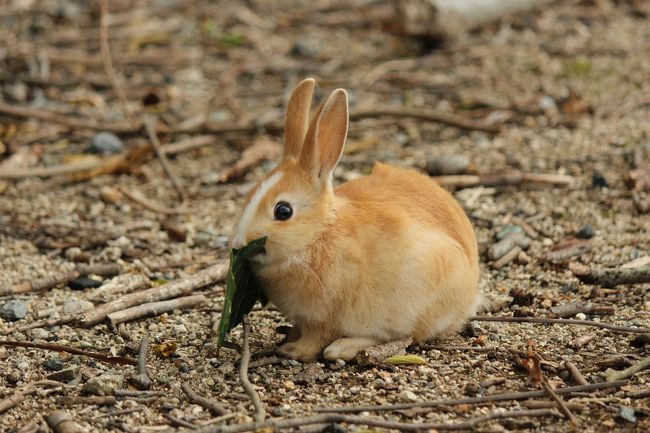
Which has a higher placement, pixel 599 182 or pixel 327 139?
pixel 327 139

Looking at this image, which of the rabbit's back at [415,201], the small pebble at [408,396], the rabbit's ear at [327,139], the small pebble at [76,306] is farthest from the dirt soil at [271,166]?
the rabbit's ear at [327,139]

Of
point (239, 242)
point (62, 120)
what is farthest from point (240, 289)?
point (62, 120)

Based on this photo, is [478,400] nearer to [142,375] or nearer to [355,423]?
[355,423]

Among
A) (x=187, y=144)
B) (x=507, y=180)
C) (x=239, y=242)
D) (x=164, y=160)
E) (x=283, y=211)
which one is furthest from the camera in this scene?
(x=187, y=144)

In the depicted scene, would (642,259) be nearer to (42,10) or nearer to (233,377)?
(233,377)

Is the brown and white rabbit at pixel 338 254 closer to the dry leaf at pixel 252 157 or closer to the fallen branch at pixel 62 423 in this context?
the fallen branch at pixel 62 423

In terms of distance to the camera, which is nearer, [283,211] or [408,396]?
[408,396]

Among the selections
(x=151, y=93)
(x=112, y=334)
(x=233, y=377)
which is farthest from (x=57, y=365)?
(x=151, y=93)

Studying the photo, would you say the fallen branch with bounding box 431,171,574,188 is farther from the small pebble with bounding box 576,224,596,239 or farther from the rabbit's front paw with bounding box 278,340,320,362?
the rabbit's front paw with bounding box 278,340,320,362
